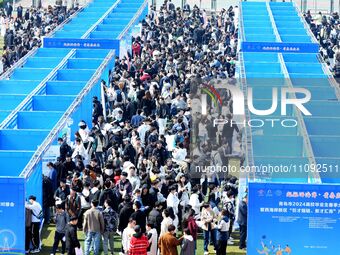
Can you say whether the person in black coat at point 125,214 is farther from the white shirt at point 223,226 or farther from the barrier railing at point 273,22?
the barrier railing at point 273,22

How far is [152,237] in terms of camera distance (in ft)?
67.1

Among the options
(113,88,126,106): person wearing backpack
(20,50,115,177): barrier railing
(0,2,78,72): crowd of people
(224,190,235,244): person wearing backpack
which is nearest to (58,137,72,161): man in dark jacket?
(20,50,115,177): barrier railing

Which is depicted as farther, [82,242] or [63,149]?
[63,149]

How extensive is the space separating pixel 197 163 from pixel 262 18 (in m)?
18.0

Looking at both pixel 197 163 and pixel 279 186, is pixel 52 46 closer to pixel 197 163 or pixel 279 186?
pixel 197 163

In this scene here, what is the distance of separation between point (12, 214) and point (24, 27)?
27031 millimetres

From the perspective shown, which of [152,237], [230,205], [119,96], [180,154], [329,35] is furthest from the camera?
[329,35]

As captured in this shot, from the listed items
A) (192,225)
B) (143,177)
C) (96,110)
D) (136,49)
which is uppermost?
(136,49)

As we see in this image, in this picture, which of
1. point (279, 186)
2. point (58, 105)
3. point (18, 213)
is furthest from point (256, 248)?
point (58, 105)

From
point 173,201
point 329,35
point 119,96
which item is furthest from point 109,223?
point 329,35

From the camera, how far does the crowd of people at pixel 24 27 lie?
130ft

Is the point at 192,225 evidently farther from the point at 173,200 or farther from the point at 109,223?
the point at 109,223

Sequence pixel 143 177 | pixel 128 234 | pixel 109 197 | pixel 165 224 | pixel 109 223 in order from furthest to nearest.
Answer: pixel 143 177 < pixel 109 197 < pixel 109 223 < pixel 165 224 < pixel 128 234

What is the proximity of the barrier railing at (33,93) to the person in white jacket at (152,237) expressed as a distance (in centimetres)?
648
